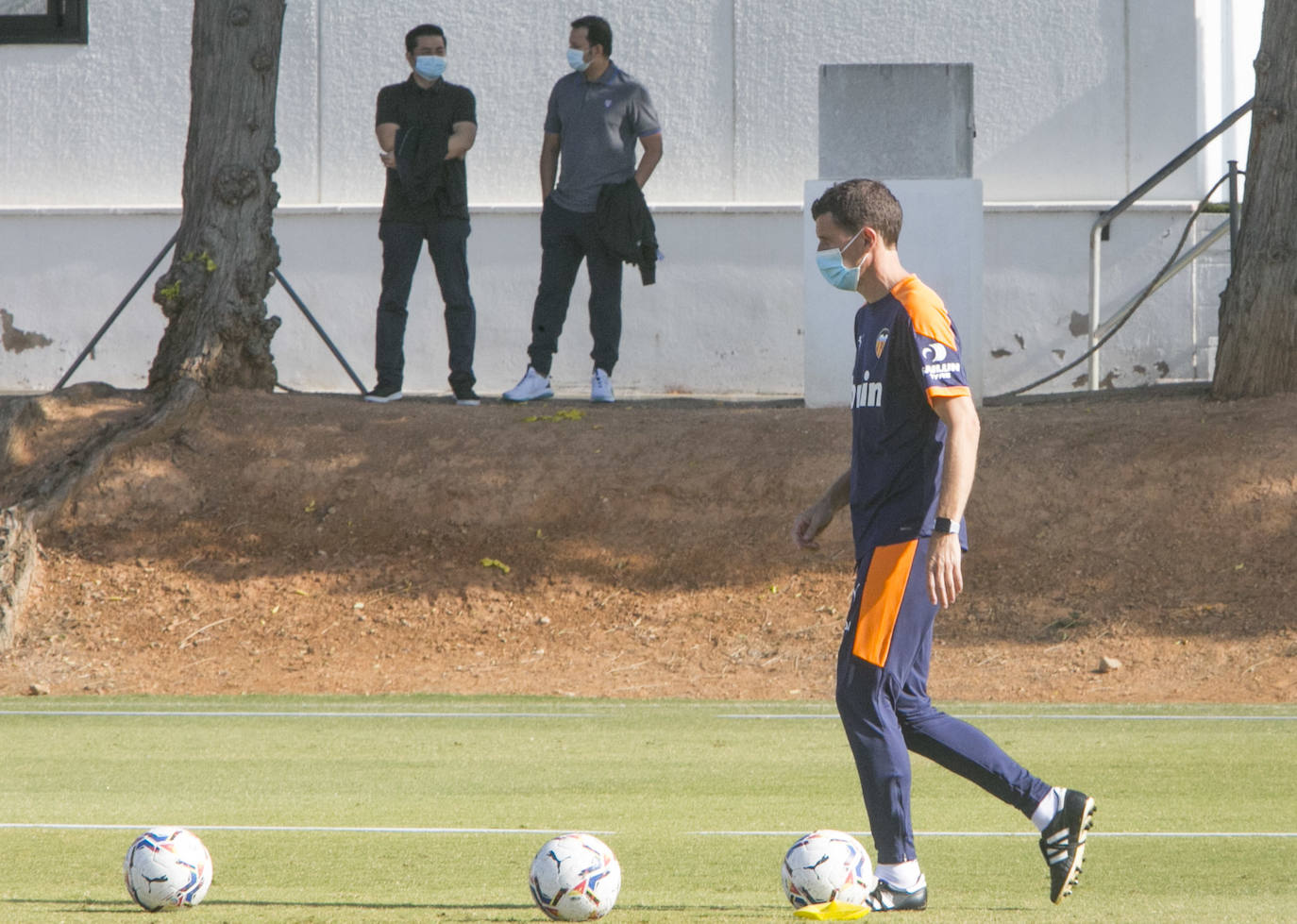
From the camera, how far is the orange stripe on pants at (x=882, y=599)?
5109 millimetres

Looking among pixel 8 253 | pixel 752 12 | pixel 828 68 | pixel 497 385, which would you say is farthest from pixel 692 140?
pixel 8 253

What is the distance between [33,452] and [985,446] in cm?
725

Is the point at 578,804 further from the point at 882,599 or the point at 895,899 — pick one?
the point at 882,599

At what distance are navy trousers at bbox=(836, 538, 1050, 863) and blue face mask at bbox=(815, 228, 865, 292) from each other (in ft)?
2.70

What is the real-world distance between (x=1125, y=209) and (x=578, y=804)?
11.6 metres

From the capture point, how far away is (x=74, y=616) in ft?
41.5

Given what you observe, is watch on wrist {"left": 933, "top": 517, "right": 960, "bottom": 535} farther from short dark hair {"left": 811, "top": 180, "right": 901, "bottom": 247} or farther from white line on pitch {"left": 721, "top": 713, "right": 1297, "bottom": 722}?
white line on pitch {"left": 721, "top": 713, "right": 1297, "bottom": 722}

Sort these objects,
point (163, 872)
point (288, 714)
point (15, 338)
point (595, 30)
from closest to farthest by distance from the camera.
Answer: point (163, 872)
point (288, 714)
point (595, 30)
point (15, 338)

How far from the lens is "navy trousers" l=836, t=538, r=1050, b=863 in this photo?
511 cm

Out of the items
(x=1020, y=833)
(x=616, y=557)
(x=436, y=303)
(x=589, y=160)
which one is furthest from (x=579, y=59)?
(x=1020, y=833)

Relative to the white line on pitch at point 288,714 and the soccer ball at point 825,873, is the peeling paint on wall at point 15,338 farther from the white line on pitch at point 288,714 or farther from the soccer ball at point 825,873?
the soccer ball at point 825,873

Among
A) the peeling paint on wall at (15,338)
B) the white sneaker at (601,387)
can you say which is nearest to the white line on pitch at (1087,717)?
the white sneaker at (601,387)

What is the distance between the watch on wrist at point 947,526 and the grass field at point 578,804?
1.10 m

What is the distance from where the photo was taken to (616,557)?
41.9 ft
